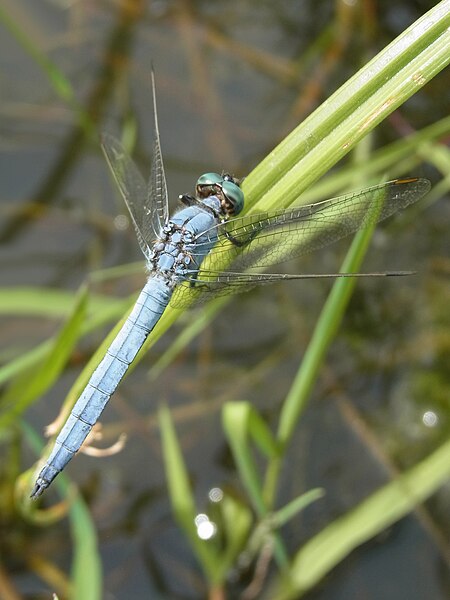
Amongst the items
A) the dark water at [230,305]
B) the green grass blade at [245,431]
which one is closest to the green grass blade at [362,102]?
the green grass blade at [245,431]

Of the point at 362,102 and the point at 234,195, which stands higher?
the point at 234,195

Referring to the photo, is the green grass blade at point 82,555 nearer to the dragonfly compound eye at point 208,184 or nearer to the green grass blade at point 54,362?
the green grass blade at point 54,362

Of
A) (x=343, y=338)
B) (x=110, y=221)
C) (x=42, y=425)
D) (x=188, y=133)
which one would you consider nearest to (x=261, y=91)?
(x=188, y=133)

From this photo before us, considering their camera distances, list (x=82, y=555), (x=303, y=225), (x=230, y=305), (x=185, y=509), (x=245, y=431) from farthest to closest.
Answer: (x=230, y=305), (x=185, y=509), (x=82, y=555), (x=245, y=431), (x=303, y=225)

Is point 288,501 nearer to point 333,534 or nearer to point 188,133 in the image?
point 333,534

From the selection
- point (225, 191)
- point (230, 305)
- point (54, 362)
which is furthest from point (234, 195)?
point (230, 305)

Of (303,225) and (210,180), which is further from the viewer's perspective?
(210,180)

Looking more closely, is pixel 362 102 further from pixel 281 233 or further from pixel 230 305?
pixel 230 305

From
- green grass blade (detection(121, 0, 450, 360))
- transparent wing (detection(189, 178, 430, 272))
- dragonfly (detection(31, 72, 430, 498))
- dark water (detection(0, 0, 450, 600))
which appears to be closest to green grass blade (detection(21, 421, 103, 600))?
dragonfly (detection(31, 72, 430, 498))
